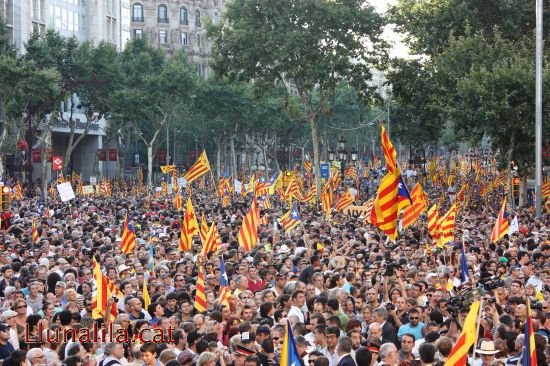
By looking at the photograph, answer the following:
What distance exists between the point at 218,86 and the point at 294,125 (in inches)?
506

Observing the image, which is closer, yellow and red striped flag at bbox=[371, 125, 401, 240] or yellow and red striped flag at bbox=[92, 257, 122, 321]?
yellow and red striped flag at bbox=[92, 257, 122, 321]

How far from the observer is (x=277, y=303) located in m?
14.3

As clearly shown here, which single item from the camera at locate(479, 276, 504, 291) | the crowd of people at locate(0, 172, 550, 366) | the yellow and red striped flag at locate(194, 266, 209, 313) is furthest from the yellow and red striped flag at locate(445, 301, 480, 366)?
the yellow and red striped flag at locate(194, 266, 209, 313)

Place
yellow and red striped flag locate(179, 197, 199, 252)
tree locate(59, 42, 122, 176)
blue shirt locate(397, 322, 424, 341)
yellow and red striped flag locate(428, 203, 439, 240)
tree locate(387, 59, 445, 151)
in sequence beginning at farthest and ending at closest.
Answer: tree locate(59, 42, 122, 176) → tree locate(387, 59, 445, 151) → yellow and red striped flag locate(428, 203, 439, 240) → yellow and red striped flag locate(179, 197, 199, 252) → blue shirt locate(397, 322, 424, 341)

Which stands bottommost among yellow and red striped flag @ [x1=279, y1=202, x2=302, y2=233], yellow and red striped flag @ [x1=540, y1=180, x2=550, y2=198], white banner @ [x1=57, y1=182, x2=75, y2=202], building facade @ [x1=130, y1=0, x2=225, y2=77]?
yellow and red striped flag @ [x1=279, y1=202, x2=302, y2=233]

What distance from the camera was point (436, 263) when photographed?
69.5 feet

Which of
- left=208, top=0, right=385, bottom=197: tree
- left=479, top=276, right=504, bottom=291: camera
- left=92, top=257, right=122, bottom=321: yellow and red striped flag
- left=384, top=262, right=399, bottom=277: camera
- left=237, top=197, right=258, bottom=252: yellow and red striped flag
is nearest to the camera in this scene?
left=92, top=257, right=122, bottom=321: yellow and red striped flag

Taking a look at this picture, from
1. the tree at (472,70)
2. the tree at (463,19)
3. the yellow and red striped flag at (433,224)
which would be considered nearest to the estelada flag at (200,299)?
the yellow and red striped flag at (433,224)

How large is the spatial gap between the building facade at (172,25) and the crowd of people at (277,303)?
8457cm

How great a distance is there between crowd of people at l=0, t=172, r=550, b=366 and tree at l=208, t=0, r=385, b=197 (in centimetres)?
2377

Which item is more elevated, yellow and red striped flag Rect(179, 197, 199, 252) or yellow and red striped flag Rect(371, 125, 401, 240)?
yellow and red striped flag Rect(371, 125, 401, 240)

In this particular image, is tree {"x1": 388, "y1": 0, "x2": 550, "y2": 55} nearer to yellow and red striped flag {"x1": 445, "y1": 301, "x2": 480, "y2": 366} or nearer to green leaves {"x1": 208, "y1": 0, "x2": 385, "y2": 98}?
green leaves {"x1": 208, "y1": 0, "x2": 385, "y2": 98}

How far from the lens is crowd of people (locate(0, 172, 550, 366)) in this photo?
11.1 m

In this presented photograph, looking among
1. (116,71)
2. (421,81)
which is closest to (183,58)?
(116,71)
